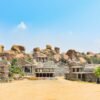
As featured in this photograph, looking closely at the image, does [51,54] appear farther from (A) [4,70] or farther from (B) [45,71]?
(A) [4,70]

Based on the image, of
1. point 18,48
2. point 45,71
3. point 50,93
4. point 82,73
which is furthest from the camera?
point 18,48

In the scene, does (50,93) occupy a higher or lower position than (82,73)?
lower

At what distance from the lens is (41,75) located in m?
107

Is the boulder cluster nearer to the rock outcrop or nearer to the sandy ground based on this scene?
the rock outcrop

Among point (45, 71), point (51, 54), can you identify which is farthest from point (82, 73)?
point (51, 54)

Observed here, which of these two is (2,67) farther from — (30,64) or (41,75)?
(30,64)

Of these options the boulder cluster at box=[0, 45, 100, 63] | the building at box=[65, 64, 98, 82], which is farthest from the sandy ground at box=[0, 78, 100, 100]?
the boulder cluster at box=[0, 45, 100, 63]

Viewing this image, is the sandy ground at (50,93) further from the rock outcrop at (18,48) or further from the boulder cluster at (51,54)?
the rock outcrop at (18,48)

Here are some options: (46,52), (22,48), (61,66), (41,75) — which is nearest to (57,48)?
(46,52)

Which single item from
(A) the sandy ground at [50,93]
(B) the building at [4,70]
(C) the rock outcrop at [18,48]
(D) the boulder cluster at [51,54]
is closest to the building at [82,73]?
(B) the building at [4,70]

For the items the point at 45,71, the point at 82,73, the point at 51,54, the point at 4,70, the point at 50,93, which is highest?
the point at 51,54

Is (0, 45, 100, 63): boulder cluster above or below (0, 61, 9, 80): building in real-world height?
above

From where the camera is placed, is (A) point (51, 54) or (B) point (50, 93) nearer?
(B) point (50, 93)

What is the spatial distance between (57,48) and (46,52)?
266 inches
